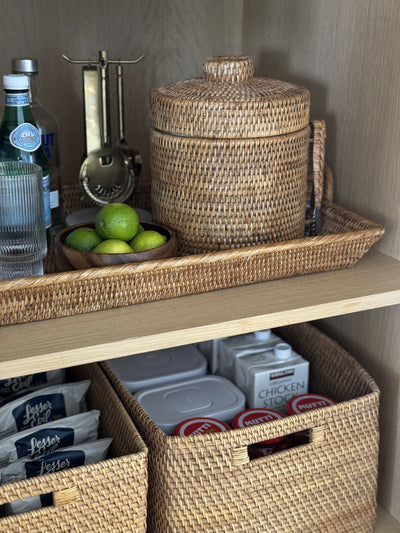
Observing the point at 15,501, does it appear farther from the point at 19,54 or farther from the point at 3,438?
the point at 19,54

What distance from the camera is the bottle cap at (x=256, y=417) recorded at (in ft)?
3.79

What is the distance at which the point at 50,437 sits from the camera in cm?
107

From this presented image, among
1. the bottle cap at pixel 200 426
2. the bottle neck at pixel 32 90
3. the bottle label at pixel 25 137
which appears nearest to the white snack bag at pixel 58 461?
the bottle cap at pixel 200 426

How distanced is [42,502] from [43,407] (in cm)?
17

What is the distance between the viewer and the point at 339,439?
112 cm

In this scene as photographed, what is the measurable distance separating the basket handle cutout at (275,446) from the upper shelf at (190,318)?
0.67ft

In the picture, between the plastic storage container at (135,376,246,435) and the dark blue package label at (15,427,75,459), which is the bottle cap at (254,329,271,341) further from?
the dark blue package label at (15,427,75,459)

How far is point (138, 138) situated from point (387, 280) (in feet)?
2.18

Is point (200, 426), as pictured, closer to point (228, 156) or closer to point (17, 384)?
point (17, 384)

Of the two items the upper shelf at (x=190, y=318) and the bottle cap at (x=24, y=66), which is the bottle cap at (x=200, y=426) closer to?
the upper shelf at (x=190, y=318)

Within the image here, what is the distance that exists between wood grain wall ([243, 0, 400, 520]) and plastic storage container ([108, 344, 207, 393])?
0.28m

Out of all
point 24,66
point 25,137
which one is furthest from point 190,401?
point 24,66

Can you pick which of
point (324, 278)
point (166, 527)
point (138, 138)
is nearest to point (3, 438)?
point (166, 527)

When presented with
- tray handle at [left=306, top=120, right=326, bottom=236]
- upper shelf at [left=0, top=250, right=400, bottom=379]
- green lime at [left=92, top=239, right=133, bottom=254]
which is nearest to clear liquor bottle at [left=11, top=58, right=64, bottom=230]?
green lime at [left=92, top=239, right=133, bottom=254]
